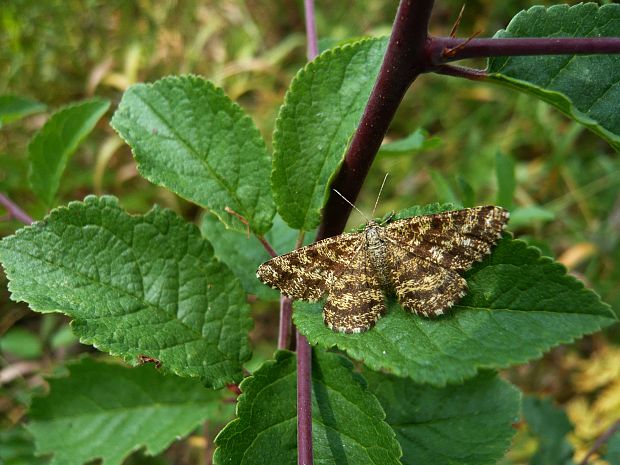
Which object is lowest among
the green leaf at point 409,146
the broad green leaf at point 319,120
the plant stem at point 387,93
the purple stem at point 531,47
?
the purple stem at point 531,47

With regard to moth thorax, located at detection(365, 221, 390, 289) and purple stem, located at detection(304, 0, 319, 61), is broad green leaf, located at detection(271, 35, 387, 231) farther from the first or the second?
purple stem, located at detection(304, 0, 319, 61)

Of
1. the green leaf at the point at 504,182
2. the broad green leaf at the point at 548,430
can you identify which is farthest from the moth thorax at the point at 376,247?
the broad green leaf at the point at 548,430

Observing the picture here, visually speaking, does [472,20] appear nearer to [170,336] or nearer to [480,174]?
[480,174]

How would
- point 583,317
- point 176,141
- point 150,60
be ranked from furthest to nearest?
point 150,60
point 176,141
point 583,317

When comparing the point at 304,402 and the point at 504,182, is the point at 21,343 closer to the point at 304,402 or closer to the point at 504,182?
the point at 304,402

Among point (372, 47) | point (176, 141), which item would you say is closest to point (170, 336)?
point (176, 141)

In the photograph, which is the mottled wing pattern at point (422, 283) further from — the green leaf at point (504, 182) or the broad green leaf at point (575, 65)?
the green leaf at point (504, 182)

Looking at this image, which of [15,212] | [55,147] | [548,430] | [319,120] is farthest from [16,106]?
[548,430]
